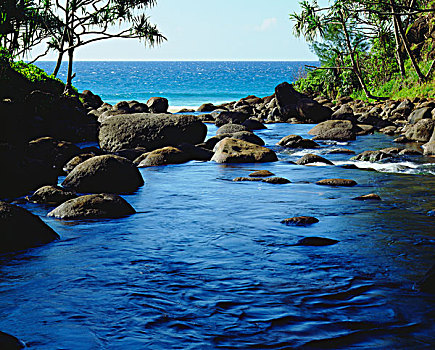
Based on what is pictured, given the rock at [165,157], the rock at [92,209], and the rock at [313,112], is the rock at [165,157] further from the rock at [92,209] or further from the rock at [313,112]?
the rock at [313,112]

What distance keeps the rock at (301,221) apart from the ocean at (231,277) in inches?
8.0

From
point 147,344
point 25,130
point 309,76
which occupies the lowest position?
point 147,344

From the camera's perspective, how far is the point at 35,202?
10.1m

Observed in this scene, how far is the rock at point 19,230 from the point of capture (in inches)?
277

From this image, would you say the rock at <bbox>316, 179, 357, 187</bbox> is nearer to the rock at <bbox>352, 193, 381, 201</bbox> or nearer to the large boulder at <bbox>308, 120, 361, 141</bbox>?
the rock at <bbox>352, 193, 381, 201</bbox>

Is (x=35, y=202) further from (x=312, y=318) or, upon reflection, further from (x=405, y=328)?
(x=405, y=328)

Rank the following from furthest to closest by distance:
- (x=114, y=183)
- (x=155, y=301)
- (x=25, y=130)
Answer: (x=25, y=130) < (x=114, y=183) < (x=155, y=301)

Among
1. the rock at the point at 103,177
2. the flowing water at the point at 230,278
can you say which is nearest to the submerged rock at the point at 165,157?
the rock at the point at 103,177

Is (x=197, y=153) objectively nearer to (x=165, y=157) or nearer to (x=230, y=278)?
(x=165, y=157)

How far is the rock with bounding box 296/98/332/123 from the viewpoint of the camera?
2673 cm

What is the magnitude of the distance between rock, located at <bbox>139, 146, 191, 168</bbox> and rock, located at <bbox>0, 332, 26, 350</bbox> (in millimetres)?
10619

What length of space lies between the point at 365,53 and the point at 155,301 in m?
32.8

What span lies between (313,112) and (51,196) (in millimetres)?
18357

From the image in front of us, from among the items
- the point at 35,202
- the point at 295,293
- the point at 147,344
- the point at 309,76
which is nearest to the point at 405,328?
the point at 295,293
